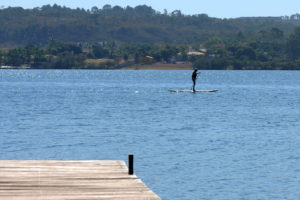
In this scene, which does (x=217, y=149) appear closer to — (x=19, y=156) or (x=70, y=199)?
(x=19, y=156)

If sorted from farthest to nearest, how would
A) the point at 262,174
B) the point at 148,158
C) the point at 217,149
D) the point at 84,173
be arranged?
the point at 217,149, the point at 148,158, the point at 262,174, the point at 84,173

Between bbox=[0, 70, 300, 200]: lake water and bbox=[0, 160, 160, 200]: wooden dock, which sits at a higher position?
bbox=[0, 160, 160, 200]: wooden dock

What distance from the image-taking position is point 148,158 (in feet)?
109

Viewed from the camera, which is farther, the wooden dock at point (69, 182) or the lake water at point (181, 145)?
the lake water at point (181, 145)

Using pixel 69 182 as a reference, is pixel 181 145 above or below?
below

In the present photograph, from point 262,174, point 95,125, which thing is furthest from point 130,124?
point 262,174

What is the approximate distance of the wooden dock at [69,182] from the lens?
16219 mm

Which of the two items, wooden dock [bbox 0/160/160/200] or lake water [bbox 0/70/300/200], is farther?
lake water [bbox 0/70/300/200]

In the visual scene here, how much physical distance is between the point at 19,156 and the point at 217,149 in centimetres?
1094

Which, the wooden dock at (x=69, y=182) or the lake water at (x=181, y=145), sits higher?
the wooden dock at (x=69, y=182)

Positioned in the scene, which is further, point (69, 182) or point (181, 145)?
point (181, 145)

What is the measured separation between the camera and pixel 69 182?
701 inches

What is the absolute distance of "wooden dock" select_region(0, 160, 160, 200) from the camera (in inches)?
639

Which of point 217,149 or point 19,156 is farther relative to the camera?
point 217,149
